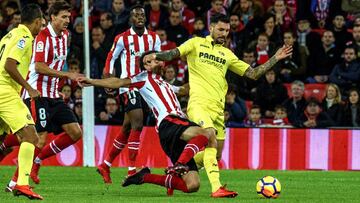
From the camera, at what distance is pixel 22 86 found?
12.4m

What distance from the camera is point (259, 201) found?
1242cm

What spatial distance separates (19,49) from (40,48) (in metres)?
2.29

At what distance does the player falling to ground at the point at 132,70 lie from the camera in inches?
624

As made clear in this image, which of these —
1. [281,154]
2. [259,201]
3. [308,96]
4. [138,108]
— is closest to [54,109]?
[138,108]

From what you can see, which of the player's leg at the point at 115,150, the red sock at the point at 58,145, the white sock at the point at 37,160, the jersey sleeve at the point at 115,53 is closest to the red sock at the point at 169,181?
the red sock at the point at 58,145

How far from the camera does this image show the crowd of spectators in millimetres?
21406

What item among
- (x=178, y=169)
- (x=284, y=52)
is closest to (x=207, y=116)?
(x=284, y=52)

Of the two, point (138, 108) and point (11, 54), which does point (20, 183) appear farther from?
point (138, 108)

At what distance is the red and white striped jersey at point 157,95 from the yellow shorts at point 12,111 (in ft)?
4.82

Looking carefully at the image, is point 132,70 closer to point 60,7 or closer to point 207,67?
point 60,7

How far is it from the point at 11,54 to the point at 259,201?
3.24 meters

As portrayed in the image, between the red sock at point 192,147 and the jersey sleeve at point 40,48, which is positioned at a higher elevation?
the jersey sleeve at point 40,48

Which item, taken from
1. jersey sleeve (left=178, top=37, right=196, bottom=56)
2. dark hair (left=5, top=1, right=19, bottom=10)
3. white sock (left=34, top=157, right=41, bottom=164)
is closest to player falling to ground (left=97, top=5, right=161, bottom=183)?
white sock (left=34, top=157, right=41, bottom=164)

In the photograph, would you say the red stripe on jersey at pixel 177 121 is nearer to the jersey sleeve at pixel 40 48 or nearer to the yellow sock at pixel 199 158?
the yellow sock at pixel 199 158
